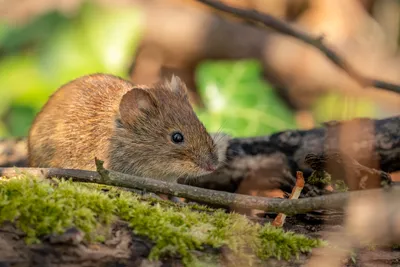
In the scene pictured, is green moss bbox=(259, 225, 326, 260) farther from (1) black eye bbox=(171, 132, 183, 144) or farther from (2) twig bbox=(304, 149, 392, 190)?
(1) black eye bbox=(171, 132, 183, 144)

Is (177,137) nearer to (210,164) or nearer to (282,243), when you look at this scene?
(210,164)

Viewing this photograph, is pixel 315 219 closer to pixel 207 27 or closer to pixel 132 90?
pixel 132 90

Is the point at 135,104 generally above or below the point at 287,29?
below

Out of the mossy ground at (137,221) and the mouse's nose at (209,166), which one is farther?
the mouse's nose at (209,166)

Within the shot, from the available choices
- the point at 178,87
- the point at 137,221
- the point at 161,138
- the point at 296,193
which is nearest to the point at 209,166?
the point at 161,138

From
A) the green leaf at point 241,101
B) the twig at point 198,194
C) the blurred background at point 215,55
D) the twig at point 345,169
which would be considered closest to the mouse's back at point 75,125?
the twig at point 198,194

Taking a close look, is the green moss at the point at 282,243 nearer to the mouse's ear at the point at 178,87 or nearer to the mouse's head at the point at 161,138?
the mouse's head at the point at 161,138

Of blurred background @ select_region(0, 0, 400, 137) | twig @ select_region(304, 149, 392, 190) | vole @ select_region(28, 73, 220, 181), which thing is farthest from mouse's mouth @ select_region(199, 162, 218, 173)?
blurred background @ select_region(0, 0, 400, 137)
